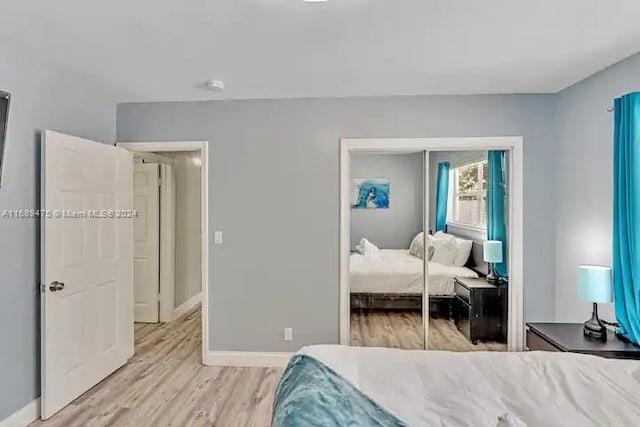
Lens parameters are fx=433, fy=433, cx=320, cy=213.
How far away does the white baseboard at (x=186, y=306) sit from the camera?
5.63 metres

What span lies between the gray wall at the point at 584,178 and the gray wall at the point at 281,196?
0.74 meters

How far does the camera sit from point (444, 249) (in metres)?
3.96

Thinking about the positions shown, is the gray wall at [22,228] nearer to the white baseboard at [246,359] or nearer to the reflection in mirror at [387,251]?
the white baseboard at [246,359]

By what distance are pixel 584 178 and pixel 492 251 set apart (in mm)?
954

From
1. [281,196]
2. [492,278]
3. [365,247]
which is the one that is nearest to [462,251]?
[492,278]

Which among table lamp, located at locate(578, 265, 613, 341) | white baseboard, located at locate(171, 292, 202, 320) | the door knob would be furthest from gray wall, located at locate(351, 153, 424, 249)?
white baseboard, located at locate(171, 292, 202, 320)

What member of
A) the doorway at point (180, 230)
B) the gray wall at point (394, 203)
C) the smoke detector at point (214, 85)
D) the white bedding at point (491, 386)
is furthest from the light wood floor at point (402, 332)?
the smoke detector at point (214, 85)

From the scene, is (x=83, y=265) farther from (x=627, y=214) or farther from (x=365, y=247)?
(x=627, y=214)

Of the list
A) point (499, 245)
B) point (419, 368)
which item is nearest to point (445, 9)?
point (419, 368)

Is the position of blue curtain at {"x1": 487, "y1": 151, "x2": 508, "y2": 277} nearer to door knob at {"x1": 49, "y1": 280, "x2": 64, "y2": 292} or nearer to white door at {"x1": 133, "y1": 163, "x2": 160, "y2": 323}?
door knob at {"x1": 49, "y1": 280, "x2": 64, "y2": 292}

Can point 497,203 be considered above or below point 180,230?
above

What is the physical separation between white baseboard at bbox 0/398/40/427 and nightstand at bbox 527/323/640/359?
11.3ft

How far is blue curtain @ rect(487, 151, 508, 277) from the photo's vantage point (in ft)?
12.7

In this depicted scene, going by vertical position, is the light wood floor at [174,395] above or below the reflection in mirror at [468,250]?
below
